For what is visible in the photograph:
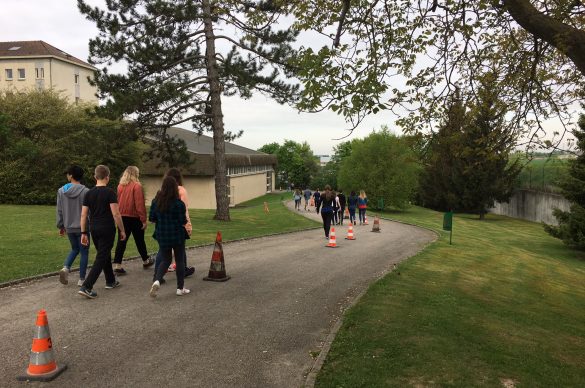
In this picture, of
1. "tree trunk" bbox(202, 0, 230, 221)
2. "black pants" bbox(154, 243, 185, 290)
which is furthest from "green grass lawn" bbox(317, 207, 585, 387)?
"tree trunk" bbox(202, 0, 230, 221)

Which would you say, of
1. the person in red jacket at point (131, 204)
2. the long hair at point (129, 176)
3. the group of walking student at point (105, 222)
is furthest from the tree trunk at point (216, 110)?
the group of walking student at point (105, 222)

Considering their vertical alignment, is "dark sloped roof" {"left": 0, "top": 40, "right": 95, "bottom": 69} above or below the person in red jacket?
above

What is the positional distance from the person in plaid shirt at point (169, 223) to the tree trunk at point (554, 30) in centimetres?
540

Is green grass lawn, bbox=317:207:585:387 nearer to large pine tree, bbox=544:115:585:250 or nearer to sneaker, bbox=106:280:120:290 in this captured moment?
sneaker, bbox=106:280:120:290

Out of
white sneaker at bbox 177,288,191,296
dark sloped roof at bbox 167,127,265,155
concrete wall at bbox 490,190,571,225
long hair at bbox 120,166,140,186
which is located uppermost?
dark sloped roof at bbox 167,127,265,155

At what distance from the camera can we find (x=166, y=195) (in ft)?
23.1

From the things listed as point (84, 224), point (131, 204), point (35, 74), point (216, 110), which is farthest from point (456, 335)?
point (35, 74)

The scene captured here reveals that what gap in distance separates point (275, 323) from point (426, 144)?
463 centimetres

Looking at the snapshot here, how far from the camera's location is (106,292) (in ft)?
23.9

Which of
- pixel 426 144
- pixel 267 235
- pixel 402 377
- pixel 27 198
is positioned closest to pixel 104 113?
pixel 267 235

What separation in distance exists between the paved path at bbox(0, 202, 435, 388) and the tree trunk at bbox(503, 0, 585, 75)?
15.2ft

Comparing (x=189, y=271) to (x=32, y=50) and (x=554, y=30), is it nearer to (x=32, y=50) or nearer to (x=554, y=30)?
(x=554, y=30)

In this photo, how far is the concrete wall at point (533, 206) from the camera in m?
38.7

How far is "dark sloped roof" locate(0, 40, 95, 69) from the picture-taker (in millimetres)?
59506
